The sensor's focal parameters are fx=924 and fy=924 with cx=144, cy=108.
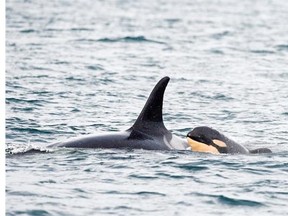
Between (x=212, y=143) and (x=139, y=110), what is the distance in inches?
242

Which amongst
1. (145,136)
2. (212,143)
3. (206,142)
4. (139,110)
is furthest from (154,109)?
(139,110)

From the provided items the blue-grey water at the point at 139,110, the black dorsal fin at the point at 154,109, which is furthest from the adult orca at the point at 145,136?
the blue-grey water at the point at 139,110

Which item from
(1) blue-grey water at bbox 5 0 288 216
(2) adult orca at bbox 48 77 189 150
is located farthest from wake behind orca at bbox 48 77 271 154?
(1) blue-grey water at bbox 5 0 288 216

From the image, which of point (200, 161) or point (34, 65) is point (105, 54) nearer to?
point (34, 65)

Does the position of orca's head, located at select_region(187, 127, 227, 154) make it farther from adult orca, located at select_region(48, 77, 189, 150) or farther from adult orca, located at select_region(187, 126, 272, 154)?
adult orca, located at select_region(48, 77, 189, 150)

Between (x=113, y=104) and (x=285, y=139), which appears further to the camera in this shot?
(x=113, y=104)

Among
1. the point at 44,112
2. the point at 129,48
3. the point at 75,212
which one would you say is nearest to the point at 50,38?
the point at 129,48

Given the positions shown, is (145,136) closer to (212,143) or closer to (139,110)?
(212,143)

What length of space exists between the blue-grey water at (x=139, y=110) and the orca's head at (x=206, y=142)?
0.29m

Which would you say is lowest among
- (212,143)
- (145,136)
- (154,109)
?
(212,143)

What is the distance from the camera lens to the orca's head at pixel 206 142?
722 inches

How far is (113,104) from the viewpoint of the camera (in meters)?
25.0

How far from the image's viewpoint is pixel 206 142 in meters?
18.3

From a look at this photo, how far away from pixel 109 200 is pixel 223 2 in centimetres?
7141
